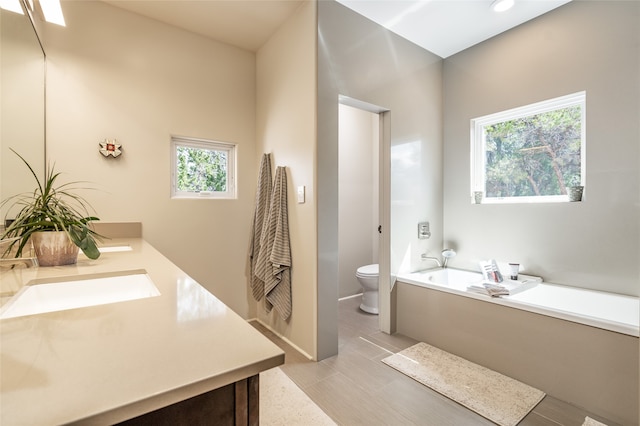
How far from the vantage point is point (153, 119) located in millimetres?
2443

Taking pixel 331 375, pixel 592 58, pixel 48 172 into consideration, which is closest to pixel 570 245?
pixel 592 58

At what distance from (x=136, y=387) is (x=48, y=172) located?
7.61 ft

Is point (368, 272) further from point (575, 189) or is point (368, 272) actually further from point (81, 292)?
point (81, 292)

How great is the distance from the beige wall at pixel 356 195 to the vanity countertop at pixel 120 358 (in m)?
3.02

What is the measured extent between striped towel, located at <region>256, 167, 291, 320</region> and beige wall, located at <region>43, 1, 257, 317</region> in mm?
521

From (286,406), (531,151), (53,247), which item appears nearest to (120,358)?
(53,247)

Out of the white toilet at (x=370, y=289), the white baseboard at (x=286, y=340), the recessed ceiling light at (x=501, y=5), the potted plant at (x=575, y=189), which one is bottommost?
the white baseboard at (x=286, y=340)

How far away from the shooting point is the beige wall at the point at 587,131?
2014 millimetres

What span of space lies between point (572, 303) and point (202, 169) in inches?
127

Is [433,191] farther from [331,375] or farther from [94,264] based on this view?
[94,264]

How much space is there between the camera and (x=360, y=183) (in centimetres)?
391

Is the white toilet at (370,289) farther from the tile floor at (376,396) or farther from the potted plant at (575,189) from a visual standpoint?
the potted plant at (575,189)

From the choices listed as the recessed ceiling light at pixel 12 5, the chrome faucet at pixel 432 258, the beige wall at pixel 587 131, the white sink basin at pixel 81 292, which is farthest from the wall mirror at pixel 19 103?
the beige wall at pixel 587 131

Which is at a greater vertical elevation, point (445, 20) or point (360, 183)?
point (445, 20)
